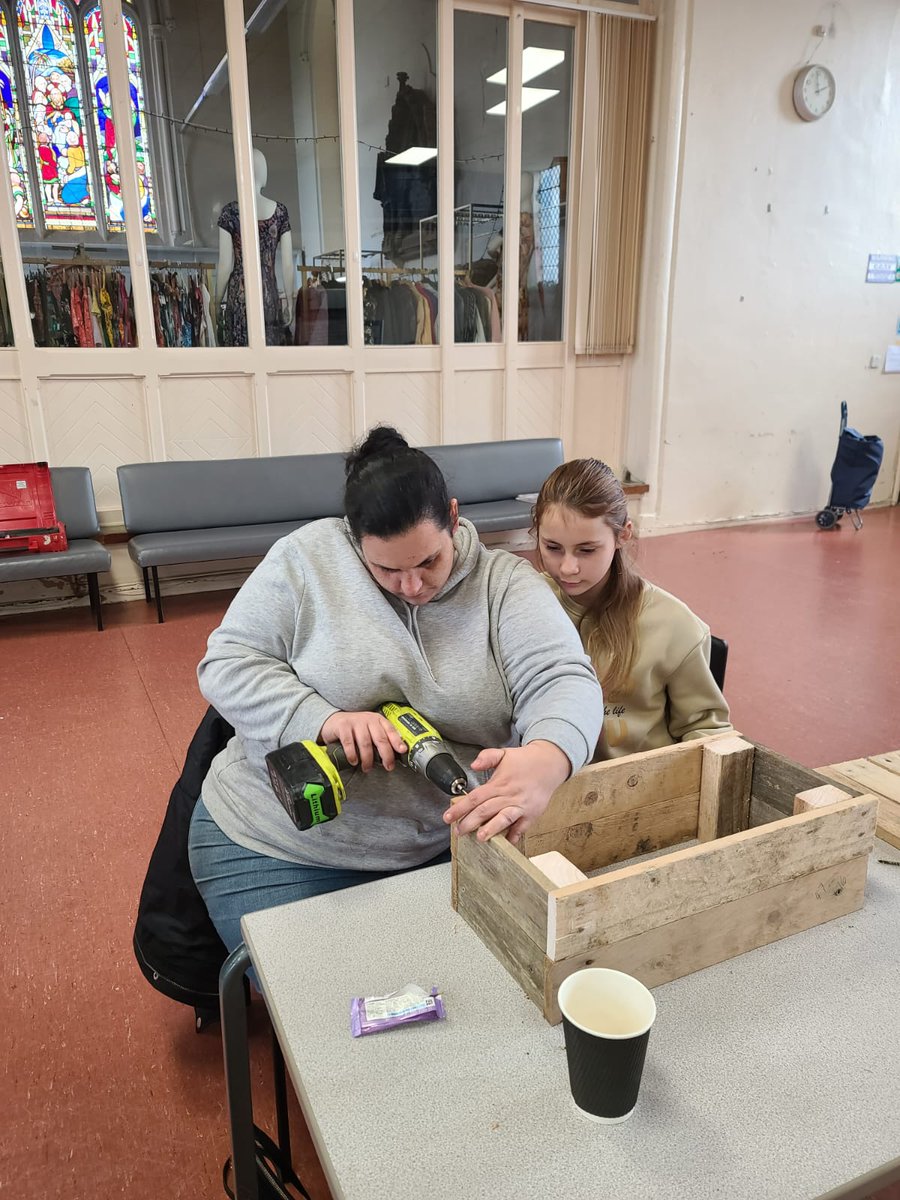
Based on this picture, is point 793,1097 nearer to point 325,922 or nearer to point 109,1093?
point 325,922

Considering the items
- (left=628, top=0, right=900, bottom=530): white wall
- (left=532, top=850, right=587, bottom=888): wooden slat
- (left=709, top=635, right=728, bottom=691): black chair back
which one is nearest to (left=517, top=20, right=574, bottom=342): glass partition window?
(left=628, top=0, right=900, bottom=530): white wall

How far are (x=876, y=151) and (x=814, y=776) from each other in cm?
713

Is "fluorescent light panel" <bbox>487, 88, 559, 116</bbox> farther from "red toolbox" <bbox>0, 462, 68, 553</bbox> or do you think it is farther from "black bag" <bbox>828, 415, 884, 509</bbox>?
"red toolbox" <bbox>0, 462, 68, 553</bbox>

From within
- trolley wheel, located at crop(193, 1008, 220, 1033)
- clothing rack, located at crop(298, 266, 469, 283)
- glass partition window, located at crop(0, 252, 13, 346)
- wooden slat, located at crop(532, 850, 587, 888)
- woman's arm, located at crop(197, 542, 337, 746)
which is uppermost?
clothing rack, located at crop(298, 266, 469, 283)

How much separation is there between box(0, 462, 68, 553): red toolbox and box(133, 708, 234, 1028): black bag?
10.9 ft

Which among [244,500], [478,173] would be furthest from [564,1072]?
[478,173]

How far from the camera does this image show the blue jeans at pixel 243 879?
137cm

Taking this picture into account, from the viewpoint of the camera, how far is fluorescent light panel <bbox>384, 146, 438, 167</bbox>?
17.9 ft

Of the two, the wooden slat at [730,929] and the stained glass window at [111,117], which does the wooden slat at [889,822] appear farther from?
the stained glass window at [111,117]

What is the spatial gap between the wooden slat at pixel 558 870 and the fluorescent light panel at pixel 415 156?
5484 millimetres

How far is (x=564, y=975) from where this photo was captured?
0.91 m

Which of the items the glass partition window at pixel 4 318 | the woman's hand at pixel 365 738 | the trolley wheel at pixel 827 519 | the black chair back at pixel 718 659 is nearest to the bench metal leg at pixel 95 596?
the glass partition window at pixel 4 318

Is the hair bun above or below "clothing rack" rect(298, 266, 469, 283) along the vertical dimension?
below

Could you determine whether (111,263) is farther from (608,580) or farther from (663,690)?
(663,690)
